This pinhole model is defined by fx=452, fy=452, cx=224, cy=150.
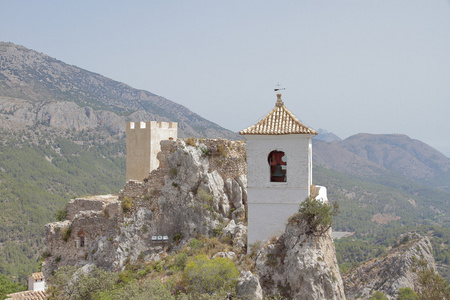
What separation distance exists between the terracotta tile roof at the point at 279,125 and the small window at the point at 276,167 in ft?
4.07

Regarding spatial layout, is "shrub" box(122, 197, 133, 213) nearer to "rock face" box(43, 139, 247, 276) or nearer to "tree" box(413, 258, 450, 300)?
"rock face" box(43, 139, 247, 276)

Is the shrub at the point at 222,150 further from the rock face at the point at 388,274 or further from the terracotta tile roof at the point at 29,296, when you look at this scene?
the rock face at the point at 388,274

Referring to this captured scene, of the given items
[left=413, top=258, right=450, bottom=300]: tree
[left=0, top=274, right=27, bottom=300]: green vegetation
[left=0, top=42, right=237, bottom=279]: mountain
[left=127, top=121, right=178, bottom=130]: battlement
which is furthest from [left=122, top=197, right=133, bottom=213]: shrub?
[left=0, top=42, right=237, bottom=279]: mountain

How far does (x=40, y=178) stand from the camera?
109 m

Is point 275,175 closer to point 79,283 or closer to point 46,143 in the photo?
point 79,283

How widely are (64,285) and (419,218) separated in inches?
6868

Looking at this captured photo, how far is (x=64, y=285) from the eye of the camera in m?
22.9

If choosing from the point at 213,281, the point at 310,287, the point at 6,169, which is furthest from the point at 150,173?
the point at 6,169

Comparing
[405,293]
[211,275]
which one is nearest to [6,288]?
[211,275]

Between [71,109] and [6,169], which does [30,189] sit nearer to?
[6,169]

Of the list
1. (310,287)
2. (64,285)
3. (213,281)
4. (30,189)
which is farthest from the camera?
(30,189)

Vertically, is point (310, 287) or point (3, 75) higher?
point (3, 75)

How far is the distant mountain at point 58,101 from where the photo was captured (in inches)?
5453

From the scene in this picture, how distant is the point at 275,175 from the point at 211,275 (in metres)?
5.06
